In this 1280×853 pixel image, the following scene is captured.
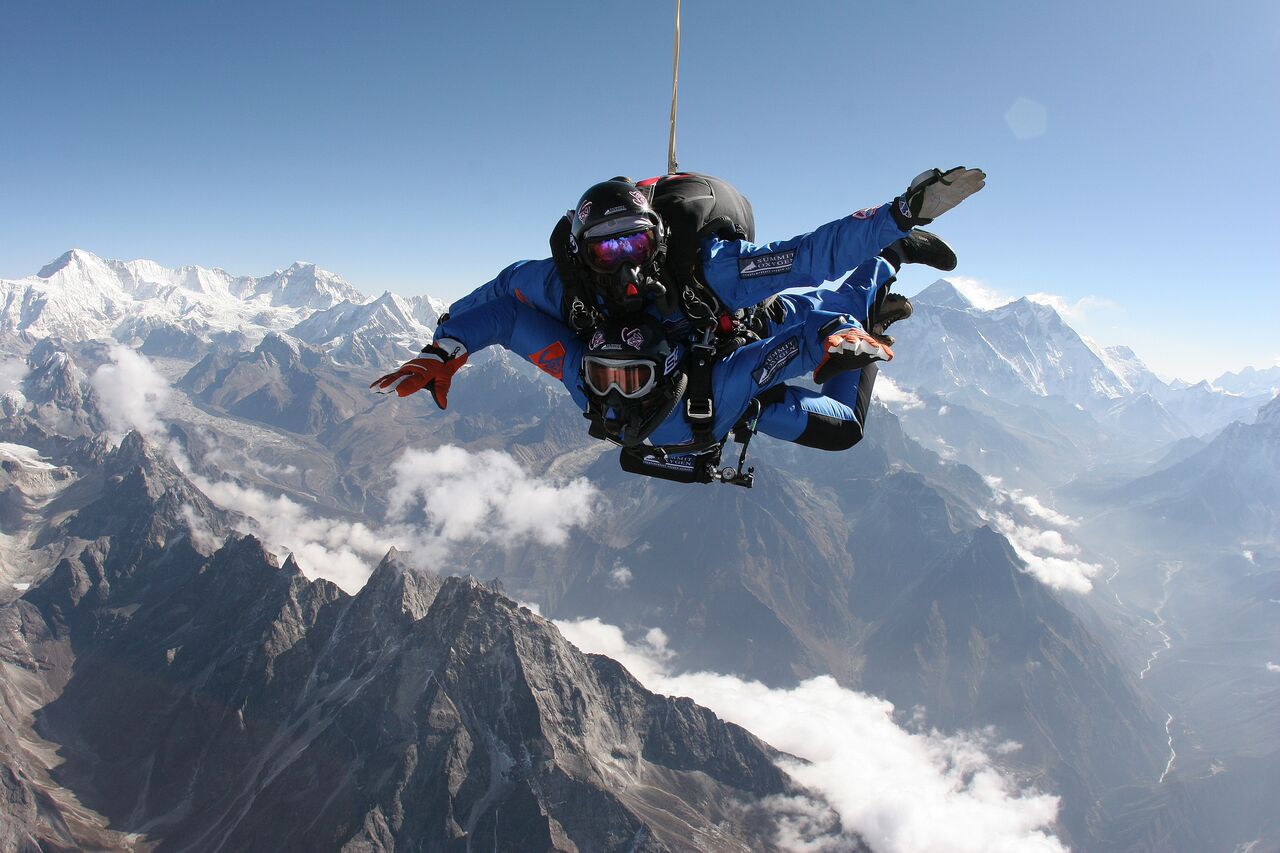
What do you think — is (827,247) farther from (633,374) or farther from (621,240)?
(633,374)

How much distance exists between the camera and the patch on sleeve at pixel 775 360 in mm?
6719

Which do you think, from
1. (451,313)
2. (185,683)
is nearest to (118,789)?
(185,683)

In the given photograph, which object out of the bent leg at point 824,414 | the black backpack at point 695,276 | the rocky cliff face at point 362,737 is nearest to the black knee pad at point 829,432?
the bent leg at point 824,414

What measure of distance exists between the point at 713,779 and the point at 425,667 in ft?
278

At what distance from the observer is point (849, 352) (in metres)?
5.95

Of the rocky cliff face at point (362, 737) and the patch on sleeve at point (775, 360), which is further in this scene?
the rocky cliff face at point (362, 737)

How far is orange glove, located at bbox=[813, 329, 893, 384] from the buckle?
4.24 ft

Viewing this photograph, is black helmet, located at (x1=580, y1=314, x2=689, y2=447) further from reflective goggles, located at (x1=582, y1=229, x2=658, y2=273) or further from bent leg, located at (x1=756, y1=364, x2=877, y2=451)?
bent leg, located at (x1=756, y1=364, x2=877, y2=451)

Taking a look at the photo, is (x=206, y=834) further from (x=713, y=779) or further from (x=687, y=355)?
(x=687, y=355)

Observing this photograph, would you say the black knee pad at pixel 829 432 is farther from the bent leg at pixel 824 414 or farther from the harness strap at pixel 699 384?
the harness strap at pixel 699 384

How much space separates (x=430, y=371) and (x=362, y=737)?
161803 mm

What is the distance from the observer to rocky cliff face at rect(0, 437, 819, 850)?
134 m

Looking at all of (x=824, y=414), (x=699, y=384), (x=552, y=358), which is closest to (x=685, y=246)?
(x=699, y=384)

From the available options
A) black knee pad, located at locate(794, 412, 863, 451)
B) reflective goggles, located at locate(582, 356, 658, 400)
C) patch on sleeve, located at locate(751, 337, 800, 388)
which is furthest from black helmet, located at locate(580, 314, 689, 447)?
black knee pad, located at locate(794, 412, 863, 451)
